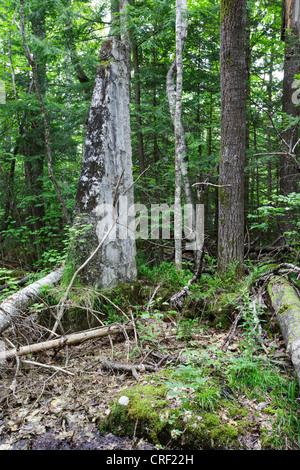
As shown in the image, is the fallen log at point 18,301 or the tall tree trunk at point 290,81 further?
the tall tree trunk at point 290,81

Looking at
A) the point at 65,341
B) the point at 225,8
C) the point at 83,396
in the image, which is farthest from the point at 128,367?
the point at 225,8

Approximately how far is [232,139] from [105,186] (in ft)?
8.17

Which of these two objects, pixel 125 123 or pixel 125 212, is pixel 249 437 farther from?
pixel 125 123

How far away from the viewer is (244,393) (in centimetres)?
288

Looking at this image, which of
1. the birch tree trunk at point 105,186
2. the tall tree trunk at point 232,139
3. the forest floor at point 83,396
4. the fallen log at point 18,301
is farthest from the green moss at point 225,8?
the fallen log at point 18,301

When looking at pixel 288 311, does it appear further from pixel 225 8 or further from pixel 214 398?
pixel 225 8

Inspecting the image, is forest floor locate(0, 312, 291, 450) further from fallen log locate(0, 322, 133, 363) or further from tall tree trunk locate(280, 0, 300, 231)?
tall tree trunk locate(280, 0, 300, 231)

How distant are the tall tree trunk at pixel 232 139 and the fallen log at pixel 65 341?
2385 mm

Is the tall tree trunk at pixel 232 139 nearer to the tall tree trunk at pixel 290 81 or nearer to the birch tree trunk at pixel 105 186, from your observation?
the birch tree trunk at pixel 105 186

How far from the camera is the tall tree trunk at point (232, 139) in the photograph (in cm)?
511

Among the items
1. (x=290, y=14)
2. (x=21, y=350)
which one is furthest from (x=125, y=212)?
(x=290, y=14)

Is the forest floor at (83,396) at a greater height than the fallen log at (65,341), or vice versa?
the fallen log at (65,341)

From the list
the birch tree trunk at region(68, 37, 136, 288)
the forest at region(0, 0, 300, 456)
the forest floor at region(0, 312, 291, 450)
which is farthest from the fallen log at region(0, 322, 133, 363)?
the birch tree trunk at region(68, 37, 136, 288)

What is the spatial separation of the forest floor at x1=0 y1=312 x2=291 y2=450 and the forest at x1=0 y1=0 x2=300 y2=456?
0.02 metres
